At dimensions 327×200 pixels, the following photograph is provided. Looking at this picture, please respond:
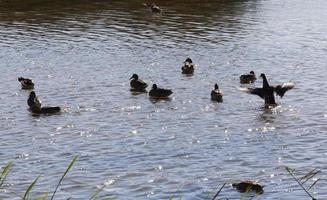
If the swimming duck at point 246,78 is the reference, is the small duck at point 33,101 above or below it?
below

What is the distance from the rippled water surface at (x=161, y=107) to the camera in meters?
19.1

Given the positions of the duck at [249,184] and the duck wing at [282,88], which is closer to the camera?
the duck at [249,184]

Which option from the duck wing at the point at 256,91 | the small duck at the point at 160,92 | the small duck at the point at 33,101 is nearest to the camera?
the small duck at the point at 33,101

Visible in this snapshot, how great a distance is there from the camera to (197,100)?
29.1 meters

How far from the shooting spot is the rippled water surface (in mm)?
19125

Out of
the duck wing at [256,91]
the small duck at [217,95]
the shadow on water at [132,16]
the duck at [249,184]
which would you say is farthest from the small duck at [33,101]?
the shadow on water at [132,16]

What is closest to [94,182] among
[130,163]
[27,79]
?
[130,163]

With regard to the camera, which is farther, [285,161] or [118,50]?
[118,50]

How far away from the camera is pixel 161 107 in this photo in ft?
92.2

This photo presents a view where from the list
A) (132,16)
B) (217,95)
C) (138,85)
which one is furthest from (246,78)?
(132,16)

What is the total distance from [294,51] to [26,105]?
17783mm

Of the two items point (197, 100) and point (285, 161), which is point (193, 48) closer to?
point (197, 100)

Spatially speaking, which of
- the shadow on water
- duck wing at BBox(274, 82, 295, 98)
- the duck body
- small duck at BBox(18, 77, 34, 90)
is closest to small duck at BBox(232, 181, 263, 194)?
duck wing at BBox(274, 82, 295, 98)

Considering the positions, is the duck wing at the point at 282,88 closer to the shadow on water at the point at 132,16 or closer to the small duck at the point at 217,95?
the small duck at the point at 217,95
